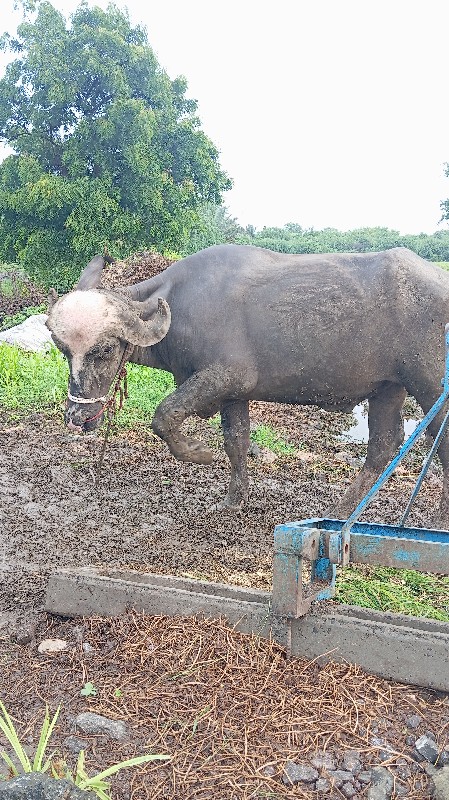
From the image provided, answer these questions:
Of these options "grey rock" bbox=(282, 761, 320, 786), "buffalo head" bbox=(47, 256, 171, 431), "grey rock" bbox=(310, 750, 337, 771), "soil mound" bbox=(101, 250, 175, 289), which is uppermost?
"soil mound" bbox=(101, 250, 175, 289)

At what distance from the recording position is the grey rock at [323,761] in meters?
2.54

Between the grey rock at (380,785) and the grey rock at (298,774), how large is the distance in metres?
0.18

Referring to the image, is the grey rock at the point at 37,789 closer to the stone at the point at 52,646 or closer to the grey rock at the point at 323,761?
the grey rock at the point at 323,761

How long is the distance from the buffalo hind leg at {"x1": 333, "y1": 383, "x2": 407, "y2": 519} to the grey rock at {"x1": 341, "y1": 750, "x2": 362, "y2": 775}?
111 inches

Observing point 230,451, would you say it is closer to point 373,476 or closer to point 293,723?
point 373,476

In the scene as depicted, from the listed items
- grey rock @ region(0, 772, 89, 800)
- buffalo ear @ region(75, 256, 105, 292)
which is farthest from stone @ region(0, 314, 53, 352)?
grey rock @ region(0, 772, 89, 800)

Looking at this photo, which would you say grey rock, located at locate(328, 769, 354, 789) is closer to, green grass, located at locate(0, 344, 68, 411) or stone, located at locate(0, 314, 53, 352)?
green grass, located at locate(0, 344, 68, 411)

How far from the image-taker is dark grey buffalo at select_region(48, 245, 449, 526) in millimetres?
4754

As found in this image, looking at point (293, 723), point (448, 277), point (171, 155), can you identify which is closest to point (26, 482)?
point (448, 277)

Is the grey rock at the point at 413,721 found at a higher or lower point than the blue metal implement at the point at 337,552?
lower

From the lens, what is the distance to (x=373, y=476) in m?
5.55

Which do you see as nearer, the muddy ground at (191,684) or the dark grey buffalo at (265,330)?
the muddy ground at (191,684)

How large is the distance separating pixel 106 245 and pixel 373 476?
57.9ft

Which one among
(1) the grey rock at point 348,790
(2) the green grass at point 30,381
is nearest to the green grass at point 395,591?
(1) the grey rock at point 348,790
